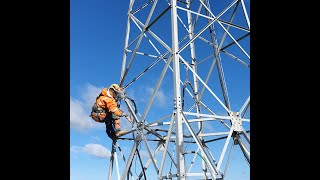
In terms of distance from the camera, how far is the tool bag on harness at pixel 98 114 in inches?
435

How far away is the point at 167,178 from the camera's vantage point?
8.59 m

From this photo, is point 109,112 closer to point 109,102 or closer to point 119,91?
point 109,102

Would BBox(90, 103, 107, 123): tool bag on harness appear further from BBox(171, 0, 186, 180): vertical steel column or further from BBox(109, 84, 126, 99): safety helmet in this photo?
BBox(171, 0, 186, 180): vertical steel column

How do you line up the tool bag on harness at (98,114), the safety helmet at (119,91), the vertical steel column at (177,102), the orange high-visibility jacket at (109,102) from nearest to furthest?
the vertical steel column at (177,102), the orange high-visibility jacket at (109,102), the tool bag on harness at (98,114), the safety helmet at (119,91)

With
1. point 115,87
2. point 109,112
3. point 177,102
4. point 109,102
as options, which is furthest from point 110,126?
point 177,102

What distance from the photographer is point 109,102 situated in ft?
36.1

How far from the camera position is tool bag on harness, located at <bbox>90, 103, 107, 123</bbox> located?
435 inches

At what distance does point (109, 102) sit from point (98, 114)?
0.51m

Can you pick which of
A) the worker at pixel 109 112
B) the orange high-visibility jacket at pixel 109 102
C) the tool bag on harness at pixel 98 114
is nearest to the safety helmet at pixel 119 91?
the worker at pixel 109 112

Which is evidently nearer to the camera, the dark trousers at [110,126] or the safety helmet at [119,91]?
the dark trousers at [110,126]

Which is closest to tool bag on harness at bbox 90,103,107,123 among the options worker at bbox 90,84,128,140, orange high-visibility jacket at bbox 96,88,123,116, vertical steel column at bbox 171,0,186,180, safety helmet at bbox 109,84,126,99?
worker at bbox 90,84,128,140

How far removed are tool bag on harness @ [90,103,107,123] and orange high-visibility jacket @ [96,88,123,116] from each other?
0.11m

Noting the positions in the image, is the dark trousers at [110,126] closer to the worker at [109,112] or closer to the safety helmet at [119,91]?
the worker at [109,112]
